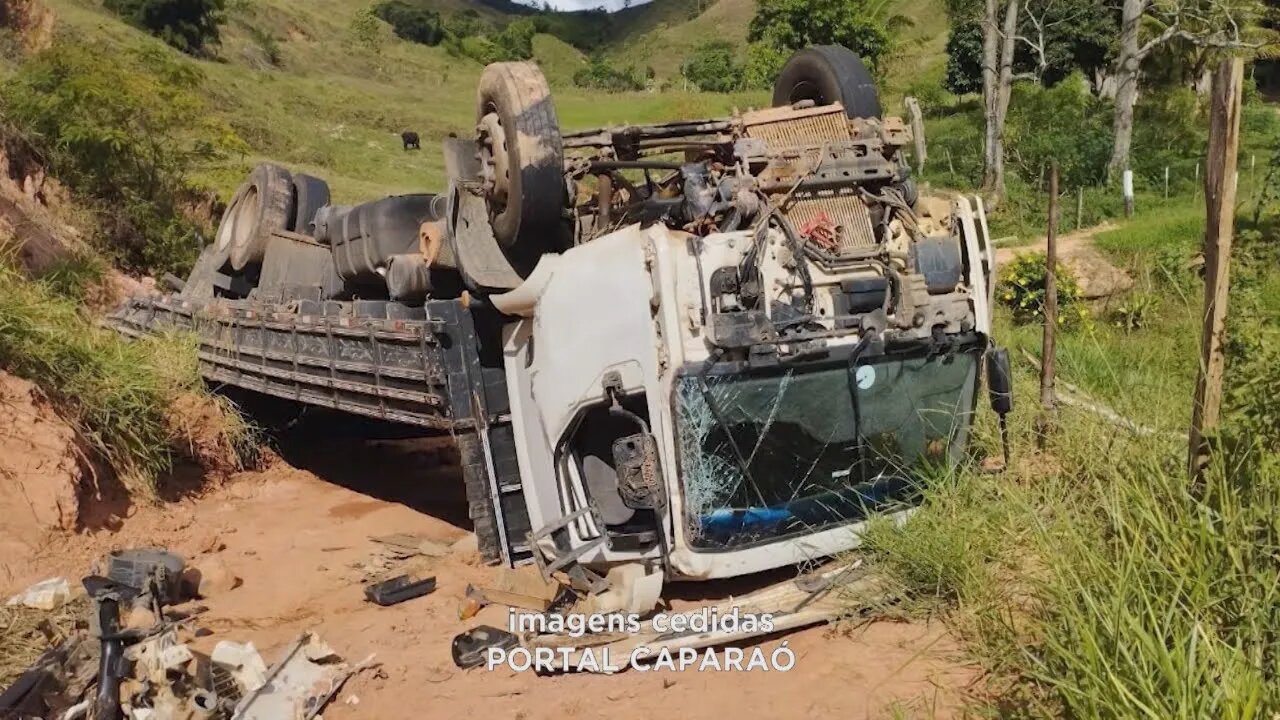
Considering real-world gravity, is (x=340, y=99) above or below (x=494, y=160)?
above

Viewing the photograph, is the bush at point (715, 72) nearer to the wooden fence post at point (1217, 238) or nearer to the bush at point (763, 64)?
the bush at point (763, 64)

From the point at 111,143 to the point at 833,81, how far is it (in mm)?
9376

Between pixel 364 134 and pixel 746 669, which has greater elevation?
pixel 364 134

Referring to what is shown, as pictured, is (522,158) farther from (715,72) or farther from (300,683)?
(715,72)

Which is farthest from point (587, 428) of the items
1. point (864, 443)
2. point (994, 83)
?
point (994, 83)

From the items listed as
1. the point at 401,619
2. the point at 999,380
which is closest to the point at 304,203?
the point at 401,619

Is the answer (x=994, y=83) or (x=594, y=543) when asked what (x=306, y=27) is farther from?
(x=594, y=543)

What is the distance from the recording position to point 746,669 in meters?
3.59

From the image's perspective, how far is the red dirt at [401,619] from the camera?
3.40 m

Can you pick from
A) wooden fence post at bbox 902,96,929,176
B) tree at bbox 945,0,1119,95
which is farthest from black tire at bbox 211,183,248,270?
tree at bbox 945,0,1119,95

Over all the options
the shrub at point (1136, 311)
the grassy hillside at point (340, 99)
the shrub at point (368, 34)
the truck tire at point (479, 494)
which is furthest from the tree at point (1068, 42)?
the shrub at point (368, 34)

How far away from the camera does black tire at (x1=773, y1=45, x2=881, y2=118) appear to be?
5.19m

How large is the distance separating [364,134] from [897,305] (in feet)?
80.4

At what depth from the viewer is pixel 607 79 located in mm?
50500
